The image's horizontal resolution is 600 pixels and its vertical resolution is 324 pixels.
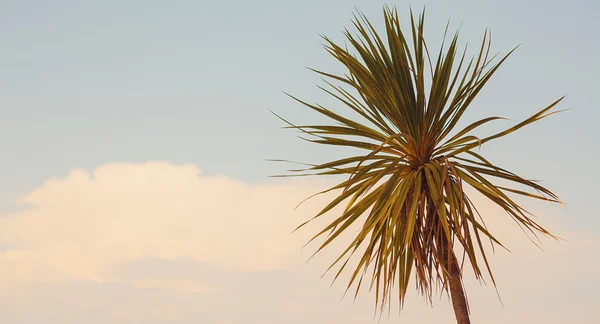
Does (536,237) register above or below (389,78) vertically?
below

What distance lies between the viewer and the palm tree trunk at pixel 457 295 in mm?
7246

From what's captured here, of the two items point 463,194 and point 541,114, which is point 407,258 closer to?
point 463,194

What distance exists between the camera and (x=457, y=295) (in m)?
7.27

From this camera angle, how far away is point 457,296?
7.27 metres

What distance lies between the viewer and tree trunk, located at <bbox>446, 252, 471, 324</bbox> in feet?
23.8

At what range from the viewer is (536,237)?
686 centimetres

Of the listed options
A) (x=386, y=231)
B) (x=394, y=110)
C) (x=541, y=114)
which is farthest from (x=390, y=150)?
(x=541, y=114)

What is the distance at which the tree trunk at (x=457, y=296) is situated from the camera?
725 centimetres

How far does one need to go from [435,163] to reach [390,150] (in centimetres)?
51

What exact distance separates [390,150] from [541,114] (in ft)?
4.86

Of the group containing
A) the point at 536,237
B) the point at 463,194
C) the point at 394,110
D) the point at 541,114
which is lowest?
the point at 536,237

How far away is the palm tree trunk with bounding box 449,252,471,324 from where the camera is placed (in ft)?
23.8

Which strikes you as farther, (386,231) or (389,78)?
(389,78)

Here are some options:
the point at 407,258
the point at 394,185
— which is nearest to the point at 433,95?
the point at 394,185
